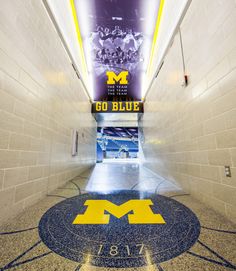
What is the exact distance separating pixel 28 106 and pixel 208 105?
1858mm

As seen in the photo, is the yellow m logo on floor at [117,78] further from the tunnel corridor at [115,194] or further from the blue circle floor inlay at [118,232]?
the blue circle floor inlay at [118,232]

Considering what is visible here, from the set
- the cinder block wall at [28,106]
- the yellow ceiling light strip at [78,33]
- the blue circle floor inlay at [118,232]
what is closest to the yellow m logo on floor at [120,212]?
the blue circle floor inlay at [118,232]

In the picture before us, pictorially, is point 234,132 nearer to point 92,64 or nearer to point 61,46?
point 61,46

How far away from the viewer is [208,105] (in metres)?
1.26

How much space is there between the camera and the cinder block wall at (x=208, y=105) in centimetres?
101

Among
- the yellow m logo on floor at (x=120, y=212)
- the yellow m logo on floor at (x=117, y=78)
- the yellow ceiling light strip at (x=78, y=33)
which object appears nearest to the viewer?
the yellow m logo on floor at (x=120, y=212)

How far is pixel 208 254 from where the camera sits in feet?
2.10

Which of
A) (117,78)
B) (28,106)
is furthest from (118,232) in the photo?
(117,78)

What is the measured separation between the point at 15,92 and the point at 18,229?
1.09m

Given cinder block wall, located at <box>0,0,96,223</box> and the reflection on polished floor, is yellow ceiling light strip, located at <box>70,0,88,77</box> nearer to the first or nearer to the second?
cinder block wall, located at <box>0,0,96,223</box>

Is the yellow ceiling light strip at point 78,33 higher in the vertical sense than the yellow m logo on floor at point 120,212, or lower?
higher

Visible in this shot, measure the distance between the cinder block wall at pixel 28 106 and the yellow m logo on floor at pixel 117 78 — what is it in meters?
1.66

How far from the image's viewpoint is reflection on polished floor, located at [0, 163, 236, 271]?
0.59 metres

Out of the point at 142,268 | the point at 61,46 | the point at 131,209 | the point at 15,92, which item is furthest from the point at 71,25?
the point at 142,268
